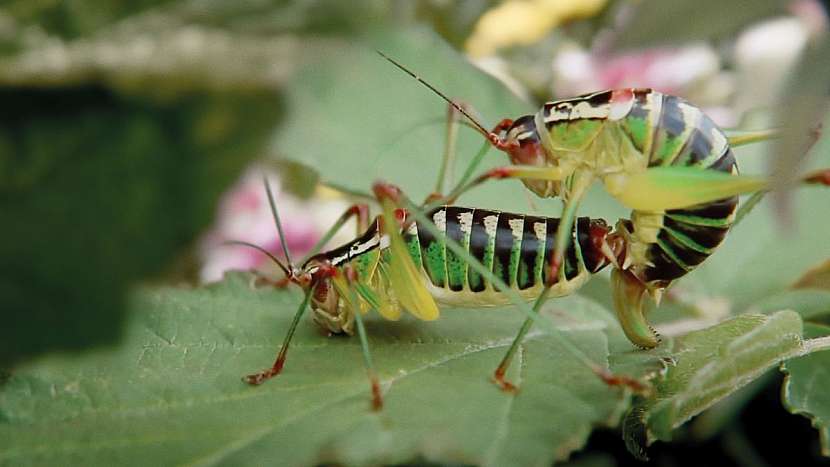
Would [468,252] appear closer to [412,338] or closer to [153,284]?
[412,338]

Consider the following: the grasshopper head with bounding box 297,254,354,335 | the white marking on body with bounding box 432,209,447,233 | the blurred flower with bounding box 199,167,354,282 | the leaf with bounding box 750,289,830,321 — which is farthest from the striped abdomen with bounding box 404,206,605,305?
the blurred flower with bounding box 199,167,354,282

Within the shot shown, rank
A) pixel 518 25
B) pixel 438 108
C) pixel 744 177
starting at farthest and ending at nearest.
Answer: pixel 518 25
pixel 438 108
pixel 744 177

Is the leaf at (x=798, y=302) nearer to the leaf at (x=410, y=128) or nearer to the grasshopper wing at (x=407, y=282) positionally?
the leaf at (x=410, y=128)

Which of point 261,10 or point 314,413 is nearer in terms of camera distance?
point 261,10

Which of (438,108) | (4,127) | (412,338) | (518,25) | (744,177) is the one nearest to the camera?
(4,127)

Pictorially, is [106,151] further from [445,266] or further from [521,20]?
[521,20]

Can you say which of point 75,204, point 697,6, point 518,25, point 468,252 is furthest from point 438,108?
point 697,6
